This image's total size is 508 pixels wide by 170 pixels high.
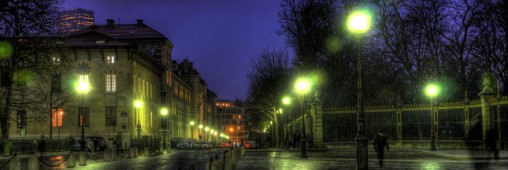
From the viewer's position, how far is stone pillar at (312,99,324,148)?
37500mm

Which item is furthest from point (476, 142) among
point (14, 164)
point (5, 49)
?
point (5, 49)

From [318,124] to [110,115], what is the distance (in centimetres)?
3159

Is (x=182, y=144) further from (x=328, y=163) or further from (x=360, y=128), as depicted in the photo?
(x=360, y=128)

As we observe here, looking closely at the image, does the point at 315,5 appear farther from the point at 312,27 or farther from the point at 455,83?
the point at 455,83

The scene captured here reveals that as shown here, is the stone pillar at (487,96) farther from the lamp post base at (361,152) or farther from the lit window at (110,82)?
the lit window at (110,82)

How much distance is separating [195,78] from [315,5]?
83.7 metres

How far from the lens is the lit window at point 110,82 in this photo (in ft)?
208

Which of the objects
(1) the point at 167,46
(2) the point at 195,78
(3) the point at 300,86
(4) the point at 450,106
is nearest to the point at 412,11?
(4) the point at 450,106

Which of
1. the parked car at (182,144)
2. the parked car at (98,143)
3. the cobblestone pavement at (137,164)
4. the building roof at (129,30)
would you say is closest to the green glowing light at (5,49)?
the cobblestone pavement at (137,164)

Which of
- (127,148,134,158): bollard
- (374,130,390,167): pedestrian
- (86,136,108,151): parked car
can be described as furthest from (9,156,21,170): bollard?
(86,136,108,151): parked car

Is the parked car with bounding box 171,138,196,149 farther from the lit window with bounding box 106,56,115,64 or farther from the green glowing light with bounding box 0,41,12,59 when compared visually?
the green glowing light with bounding box 0,41,12,59

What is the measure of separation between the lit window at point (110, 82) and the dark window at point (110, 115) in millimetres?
1861

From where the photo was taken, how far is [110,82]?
63656 mm

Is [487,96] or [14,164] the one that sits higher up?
[487,96]
